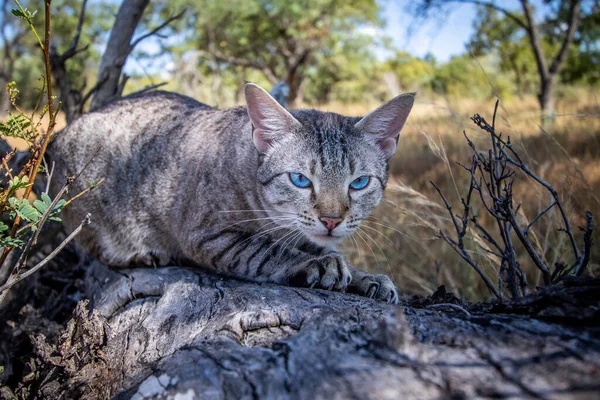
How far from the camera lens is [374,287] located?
88.5 inches

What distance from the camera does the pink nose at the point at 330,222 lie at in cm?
241

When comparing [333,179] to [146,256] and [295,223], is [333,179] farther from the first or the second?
[146,256]

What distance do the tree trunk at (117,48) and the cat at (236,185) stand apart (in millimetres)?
801

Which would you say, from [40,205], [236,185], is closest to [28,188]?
[40,205]

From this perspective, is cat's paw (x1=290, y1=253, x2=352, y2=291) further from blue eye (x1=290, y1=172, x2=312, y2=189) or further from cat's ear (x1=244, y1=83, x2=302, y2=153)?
cat's ear (x1=244, y1=83, x2=302, y2=153)

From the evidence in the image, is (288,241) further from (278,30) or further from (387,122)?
(278,30)

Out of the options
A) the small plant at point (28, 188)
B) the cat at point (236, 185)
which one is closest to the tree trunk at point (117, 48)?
the cat at point (236, 185)

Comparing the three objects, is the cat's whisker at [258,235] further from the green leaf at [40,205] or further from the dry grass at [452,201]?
the green leaf at [40,205]

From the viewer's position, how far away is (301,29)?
79.5 ft

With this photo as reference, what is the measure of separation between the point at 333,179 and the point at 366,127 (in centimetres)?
49

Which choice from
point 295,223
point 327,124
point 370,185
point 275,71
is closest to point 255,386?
point 295,223

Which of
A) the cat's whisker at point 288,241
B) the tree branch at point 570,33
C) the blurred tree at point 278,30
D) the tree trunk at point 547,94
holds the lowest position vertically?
the cat's whisker at point 288,241

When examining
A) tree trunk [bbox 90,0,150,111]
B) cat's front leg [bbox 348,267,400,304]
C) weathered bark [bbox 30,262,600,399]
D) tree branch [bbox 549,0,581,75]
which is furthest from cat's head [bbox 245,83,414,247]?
tree branch [bbox 549,0,581,75]

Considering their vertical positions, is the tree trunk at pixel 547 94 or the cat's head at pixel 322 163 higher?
the tree trunk at pixel 547 94
